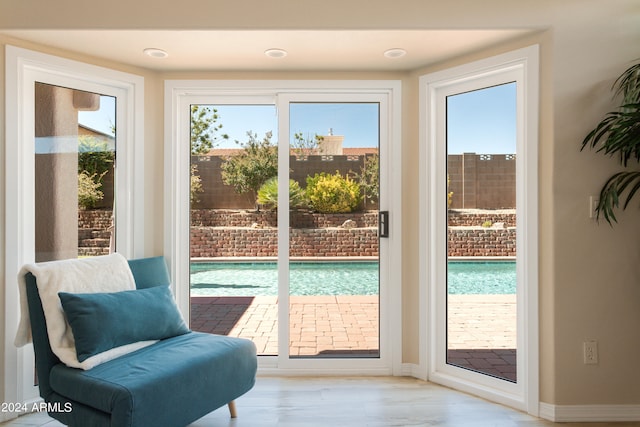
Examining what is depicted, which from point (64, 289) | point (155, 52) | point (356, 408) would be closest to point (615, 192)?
point (356, 408)

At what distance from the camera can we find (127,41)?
255cm

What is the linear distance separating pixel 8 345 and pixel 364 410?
212 centimetres

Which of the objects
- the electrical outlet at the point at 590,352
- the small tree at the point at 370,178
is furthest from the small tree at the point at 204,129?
the electrical outlet at the point at 590,352

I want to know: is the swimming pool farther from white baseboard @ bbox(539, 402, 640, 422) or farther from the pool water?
white baseboard @ bbox(539, 402, 640, 422)

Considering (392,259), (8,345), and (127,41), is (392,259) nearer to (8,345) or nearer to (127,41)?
(127,41)

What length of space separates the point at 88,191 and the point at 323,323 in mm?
1906

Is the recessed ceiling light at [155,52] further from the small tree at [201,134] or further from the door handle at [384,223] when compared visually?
the door handle at [384,223]

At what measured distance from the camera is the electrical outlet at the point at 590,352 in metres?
2.40

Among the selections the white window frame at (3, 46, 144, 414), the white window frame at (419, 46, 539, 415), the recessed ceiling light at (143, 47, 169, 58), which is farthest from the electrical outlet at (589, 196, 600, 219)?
the white window frame at (3, 46, 144, 414)

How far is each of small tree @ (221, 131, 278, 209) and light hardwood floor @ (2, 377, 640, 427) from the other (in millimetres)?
1420

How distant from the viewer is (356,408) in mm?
2557

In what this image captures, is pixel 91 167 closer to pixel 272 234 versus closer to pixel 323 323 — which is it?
pixel 272 234

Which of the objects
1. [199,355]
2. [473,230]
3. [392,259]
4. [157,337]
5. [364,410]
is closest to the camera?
[199,355]

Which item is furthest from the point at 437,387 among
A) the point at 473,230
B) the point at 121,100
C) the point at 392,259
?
the point at 121,100
